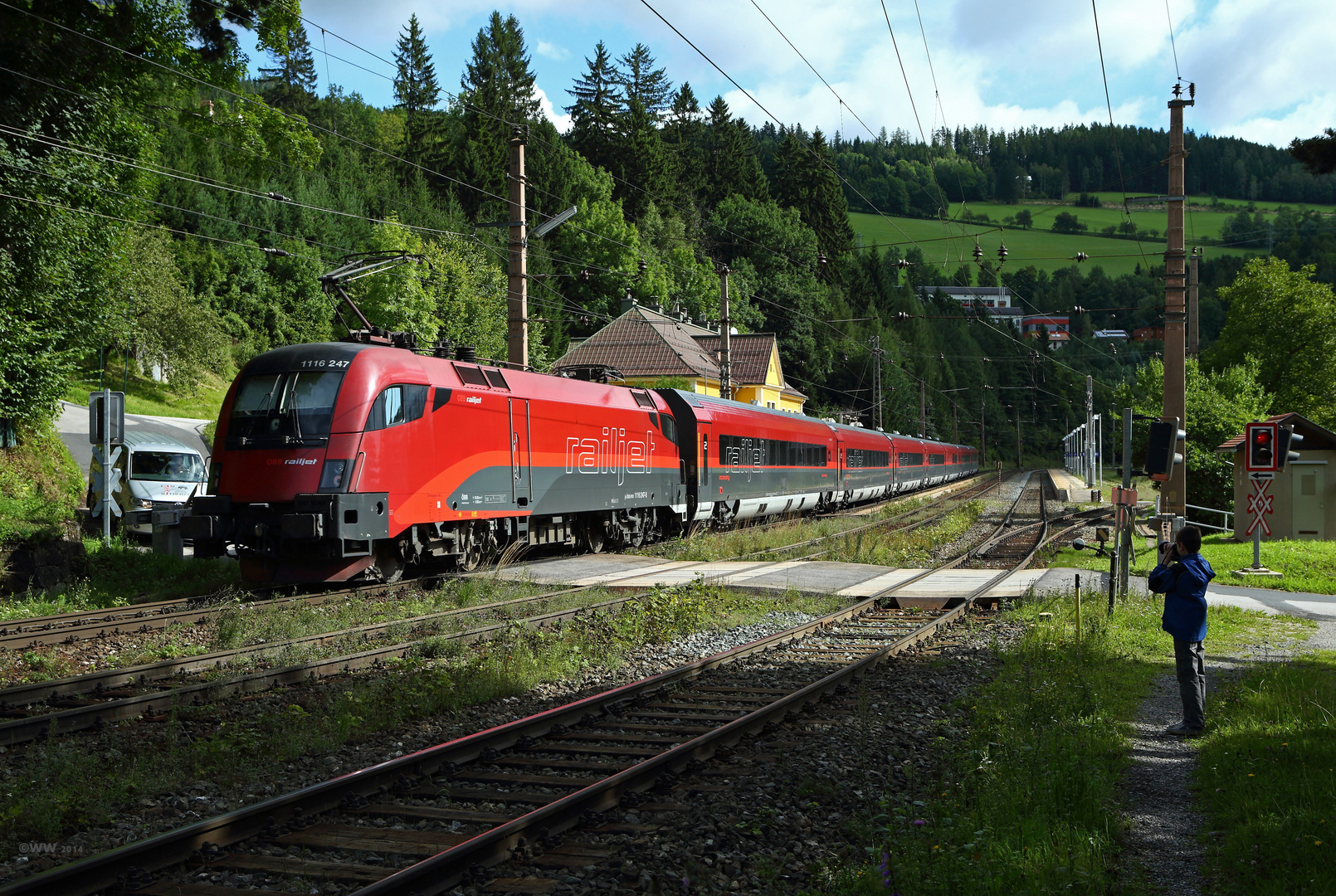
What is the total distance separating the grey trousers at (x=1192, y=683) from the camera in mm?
7445

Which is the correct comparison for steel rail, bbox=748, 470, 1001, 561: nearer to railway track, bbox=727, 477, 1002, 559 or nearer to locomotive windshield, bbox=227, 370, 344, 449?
railway track, bbox=727, 477, 1002, 559

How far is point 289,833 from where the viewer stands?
5.27 meters

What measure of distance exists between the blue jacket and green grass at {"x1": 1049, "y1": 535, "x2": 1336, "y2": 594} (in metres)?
8.59

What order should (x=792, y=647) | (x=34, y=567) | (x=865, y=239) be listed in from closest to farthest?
(x=792, y=647) < (x=34, y=567) < (x=865, y=239)

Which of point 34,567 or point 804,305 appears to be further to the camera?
point 804,305

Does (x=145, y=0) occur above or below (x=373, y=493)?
above

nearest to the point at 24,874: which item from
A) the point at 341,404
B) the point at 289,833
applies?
the point at 289,833

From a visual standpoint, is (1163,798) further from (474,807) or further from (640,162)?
(640,162)

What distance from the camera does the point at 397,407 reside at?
13.5 metres

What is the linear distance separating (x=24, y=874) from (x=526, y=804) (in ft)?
8.08

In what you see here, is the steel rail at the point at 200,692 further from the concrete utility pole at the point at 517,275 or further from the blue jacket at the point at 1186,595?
the concrete utility pole at the point at 517,275

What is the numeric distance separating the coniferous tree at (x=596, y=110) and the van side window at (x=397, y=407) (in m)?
69.7

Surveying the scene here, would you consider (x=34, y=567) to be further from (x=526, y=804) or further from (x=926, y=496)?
(x=926, y=496)

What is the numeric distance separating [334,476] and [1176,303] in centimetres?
1343
